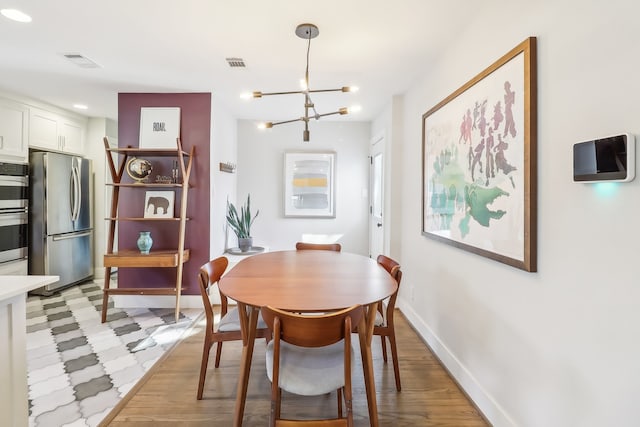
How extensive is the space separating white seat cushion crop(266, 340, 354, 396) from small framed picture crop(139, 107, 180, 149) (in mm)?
2677

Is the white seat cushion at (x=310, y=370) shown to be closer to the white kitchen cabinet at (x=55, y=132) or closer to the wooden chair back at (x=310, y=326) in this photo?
the wooden chair back at (x=310, y=326)

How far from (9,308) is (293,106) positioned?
3221 mm

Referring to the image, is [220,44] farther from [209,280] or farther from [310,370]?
[310,370]

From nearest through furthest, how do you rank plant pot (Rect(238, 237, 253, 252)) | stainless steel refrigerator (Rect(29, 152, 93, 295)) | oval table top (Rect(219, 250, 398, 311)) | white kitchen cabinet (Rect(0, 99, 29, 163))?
oval table top (Rect(219, 250, 398, 311)), white kitchen cabinet (Rect(0, 99, 29, 163)), stainless steel refrigerator (Rect(29, 152, 93, 295)), plant pot (Rect(238, 237, 253, 252))

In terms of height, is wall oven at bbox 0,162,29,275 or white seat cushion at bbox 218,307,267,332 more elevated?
wall oven at bbox 0,162,29,275

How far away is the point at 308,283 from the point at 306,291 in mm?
151

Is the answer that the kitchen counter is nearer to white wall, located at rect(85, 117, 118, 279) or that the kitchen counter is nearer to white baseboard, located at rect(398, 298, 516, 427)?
white baseboard, located at rect(398, 298, 516, 427)

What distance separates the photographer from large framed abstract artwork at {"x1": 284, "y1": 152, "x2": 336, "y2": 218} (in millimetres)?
4633

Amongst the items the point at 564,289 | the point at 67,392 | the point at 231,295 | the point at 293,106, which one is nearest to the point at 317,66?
the point at 293,106

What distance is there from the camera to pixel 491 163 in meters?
1.77

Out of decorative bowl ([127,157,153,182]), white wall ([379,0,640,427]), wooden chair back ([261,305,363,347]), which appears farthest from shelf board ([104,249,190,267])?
white wall ([379,0,640,427])

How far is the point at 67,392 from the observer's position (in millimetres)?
2037

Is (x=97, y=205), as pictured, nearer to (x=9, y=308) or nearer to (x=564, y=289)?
→ (x=9, y=308)

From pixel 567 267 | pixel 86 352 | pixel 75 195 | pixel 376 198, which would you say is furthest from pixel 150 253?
pixel 567 267
